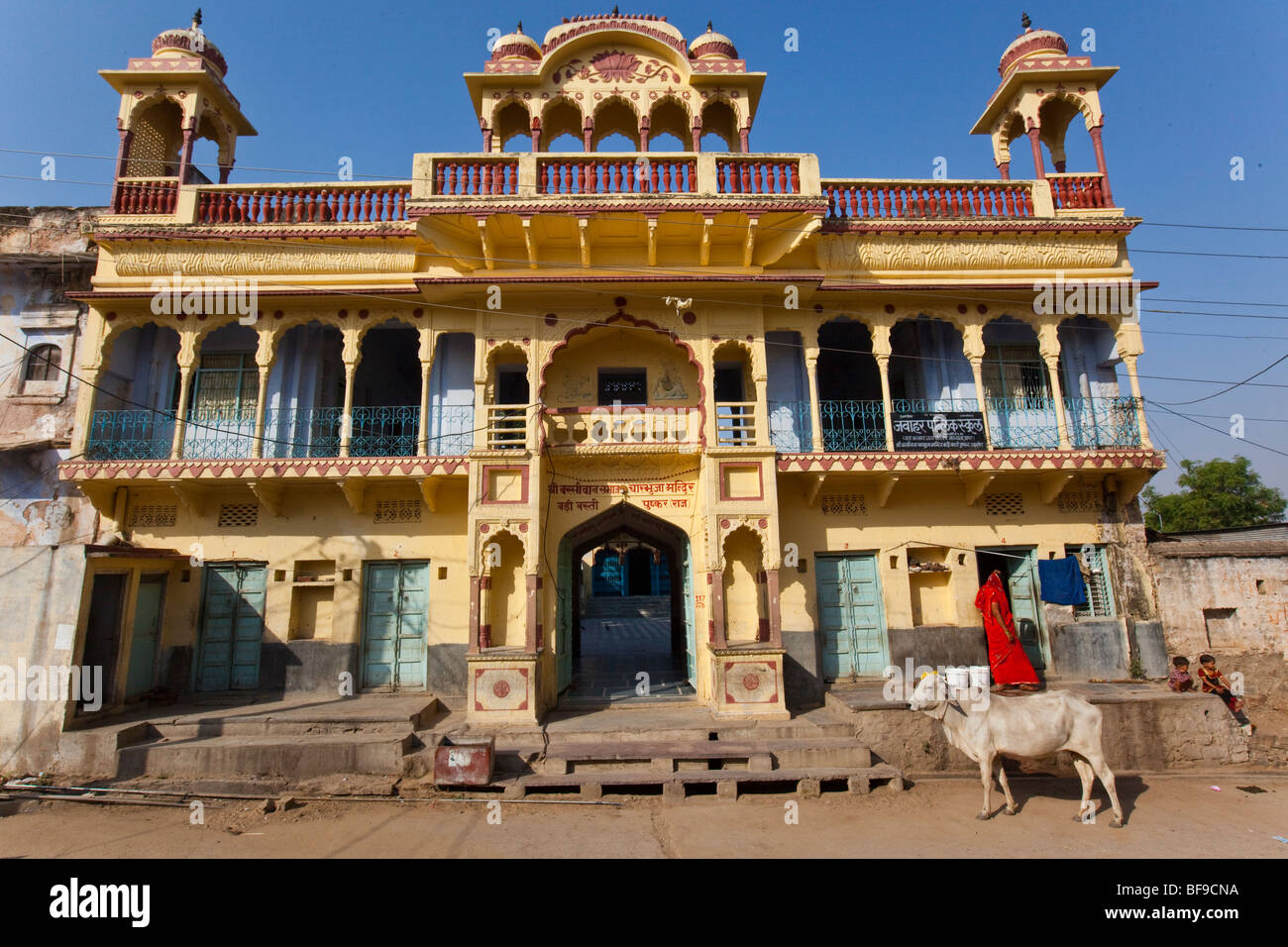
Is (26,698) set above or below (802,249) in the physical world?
below

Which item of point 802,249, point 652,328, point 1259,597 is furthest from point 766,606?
point 1259,597

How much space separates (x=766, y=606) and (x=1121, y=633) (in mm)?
6287

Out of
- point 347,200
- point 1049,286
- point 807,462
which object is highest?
point 347,200

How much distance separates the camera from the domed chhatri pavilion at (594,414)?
10.5 m

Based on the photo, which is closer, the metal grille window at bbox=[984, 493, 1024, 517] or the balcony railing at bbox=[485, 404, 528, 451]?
the balcony railing at bbox=[485, 404, 528, 451]

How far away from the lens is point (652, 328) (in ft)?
36.2

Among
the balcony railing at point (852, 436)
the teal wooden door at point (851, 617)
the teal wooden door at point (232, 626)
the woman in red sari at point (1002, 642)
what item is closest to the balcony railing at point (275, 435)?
the teal wooden door at point (232, 626)

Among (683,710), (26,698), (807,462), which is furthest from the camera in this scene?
(807,462)

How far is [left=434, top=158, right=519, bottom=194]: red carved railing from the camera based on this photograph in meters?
10.9

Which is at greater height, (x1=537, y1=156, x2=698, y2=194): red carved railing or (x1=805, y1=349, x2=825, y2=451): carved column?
(x1=537, y1=156, x2=698, y2=194): red carved railing

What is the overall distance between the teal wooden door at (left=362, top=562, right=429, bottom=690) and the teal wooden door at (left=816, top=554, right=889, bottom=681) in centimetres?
704

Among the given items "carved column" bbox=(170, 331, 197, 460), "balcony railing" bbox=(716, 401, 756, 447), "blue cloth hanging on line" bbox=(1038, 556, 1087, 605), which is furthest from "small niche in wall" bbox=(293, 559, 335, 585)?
"blue cloth hanging on line" bbox=(1038, 556, 1087, 605)

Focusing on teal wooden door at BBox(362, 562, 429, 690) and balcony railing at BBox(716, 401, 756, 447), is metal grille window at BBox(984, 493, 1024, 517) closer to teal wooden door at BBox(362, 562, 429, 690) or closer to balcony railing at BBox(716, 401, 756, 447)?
balcony railing at BBox(716, 401, 756, 447)

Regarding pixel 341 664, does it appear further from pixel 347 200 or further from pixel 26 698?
pixel 347 200
